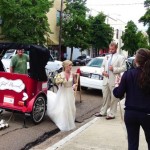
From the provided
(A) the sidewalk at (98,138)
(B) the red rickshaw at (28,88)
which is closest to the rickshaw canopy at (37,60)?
(B) the red rickshaw at (28,88)

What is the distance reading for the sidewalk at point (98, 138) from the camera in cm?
588

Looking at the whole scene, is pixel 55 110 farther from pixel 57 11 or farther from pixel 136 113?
pixel 57 11

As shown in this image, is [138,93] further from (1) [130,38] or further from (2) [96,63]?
(1) [130,38]

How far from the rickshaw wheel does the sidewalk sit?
1.02m

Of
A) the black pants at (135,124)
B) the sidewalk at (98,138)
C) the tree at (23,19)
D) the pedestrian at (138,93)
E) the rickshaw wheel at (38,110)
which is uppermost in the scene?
the tree at (23,19)

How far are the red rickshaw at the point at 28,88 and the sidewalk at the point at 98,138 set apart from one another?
3.65ft

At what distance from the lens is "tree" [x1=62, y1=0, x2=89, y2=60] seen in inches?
1582

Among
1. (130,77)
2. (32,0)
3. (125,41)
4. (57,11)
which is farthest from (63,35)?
(130,77)

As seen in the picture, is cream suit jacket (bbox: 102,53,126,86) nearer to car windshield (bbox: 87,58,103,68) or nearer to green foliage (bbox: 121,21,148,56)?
car windshield (bbox: 87,58,103,68)

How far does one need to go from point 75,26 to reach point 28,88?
33.6m

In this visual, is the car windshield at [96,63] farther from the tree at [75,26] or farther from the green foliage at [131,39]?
the green foliage at [131,39]

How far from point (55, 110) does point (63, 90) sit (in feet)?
1.70

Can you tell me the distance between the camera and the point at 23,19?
1175 inches

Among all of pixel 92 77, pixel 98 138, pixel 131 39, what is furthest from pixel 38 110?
pixel 131 39
